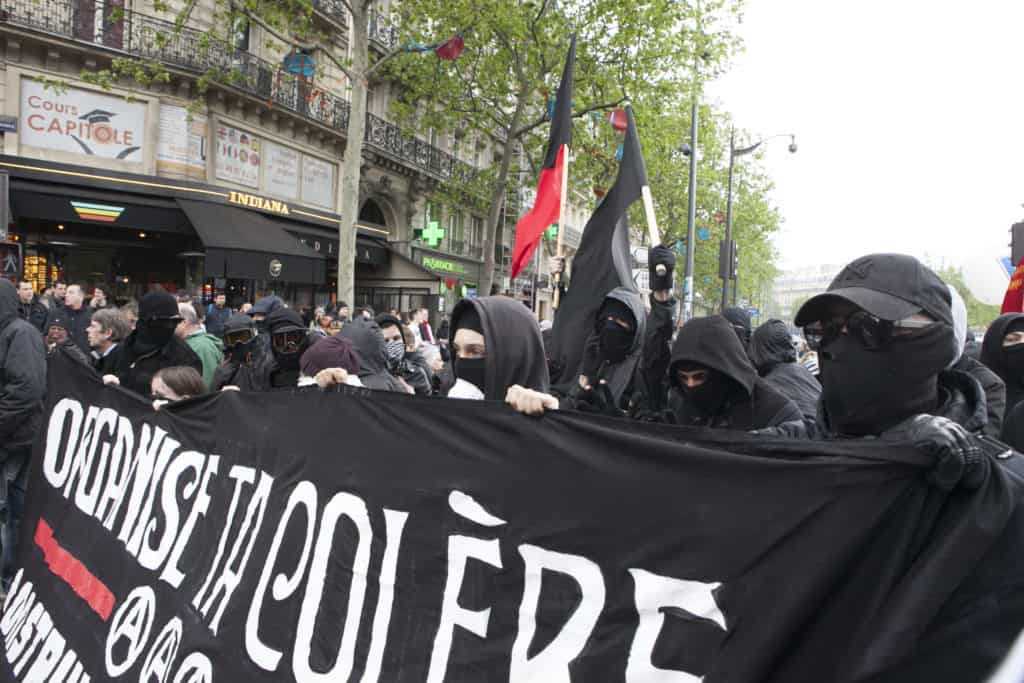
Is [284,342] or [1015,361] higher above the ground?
[1015,361]

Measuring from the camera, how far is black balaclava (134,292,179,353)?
15.6 feet

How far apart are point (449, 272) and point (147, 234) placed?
39.8 ft

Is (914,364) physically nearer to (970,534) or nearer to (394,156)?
(970,534)

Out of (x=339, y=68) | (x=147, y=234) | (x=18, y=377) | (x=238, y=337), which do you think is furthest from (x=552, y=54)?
(x=18, y=377)

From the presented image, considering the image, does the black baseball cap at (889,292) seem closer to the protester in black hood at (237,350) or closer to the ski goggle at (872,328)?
the ski goggle at (872,328)

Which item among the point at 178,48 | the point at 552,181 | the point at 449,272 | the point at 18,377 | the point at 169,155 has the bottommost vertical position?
the point at 18,377

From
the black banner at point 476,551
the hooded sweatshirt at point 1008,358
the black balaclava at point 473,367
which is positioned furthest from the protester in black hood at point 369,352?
the hooded sweatshirt at point 1008,358

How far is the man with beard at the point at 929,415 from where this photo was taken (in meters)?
1.26

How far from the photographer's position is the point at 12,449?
14.8 ft

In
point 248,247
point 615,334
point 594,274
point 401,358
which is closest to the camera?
point 615,334

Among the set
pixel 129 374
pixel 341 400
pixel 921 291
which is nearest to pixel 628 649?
pixel 921 291

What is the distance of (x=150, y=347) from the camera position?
4.85 metres

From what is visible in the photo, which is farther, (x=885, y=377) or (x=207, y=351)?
(x=207, y=351)

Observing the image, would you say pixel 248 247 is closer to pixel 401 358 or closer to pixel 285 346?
pixel 401 358
